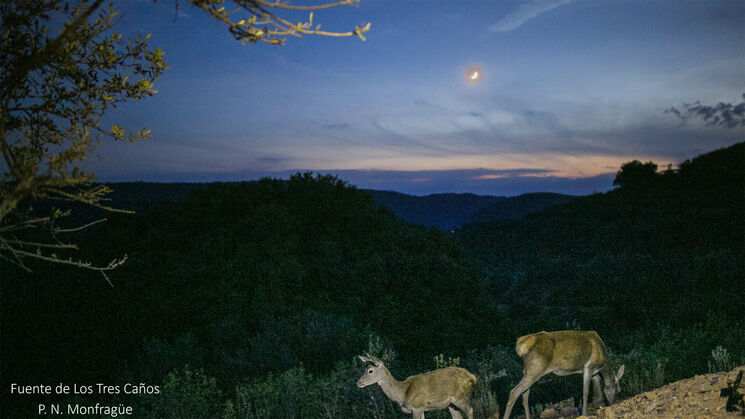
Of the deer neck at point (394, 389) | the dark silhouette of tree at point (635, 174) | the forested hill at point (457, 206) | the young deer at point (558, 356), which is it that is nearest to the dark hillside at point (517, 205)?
the forested hill at point (457, 206)

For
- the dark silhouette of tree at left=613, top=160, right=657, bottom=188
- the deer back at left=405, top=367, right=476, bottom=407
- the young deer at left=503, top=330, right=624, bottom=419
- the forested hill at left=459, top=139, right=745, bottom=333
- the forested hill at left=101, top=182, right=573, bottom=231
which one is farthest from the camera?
the forested hill at left=101, top=182, right=573, bottom=231

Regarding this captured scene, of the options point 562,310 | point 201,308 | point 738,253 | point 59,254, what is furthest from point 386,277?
point 738,253

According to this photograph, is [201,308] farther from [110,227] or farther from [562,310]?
[562,310]

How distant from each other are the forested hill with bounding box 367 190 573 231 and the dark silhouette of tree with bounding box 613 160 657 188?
2235cm

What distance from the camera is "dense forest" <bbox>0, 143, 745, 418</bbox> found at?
9102mm

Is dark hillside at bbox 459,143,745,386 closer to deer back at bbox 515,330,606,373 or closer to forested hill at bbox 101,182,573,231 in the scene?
deer back at bbox 515,330,606,373

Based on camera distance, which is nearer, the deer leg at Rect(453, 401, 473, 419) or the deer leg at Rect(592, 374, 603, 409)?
the deer leg at Rect(453, 401, 473, 419)

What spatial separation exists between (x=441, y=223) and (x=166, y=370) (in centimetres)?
7407

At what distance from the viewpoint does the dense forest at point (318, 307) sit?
9102mm

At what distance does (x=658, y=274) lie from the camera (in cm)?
2412

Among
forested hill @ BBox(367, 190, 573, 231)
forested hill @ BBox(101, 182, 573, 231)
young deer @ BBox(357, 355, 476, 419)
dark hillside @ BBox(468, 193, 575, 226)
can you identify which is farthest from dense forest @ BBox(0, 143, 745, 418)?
forested hill @ BBox(367, 190, 573, 231)

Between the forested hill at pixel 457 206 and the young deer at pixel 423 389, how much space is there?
71.3m

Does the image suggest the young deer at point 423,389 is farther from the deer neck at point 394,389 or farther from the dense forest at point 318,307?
the dense forest at point 318,307

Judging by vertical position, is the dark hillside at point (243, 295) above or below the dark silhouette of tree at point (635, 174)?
below
